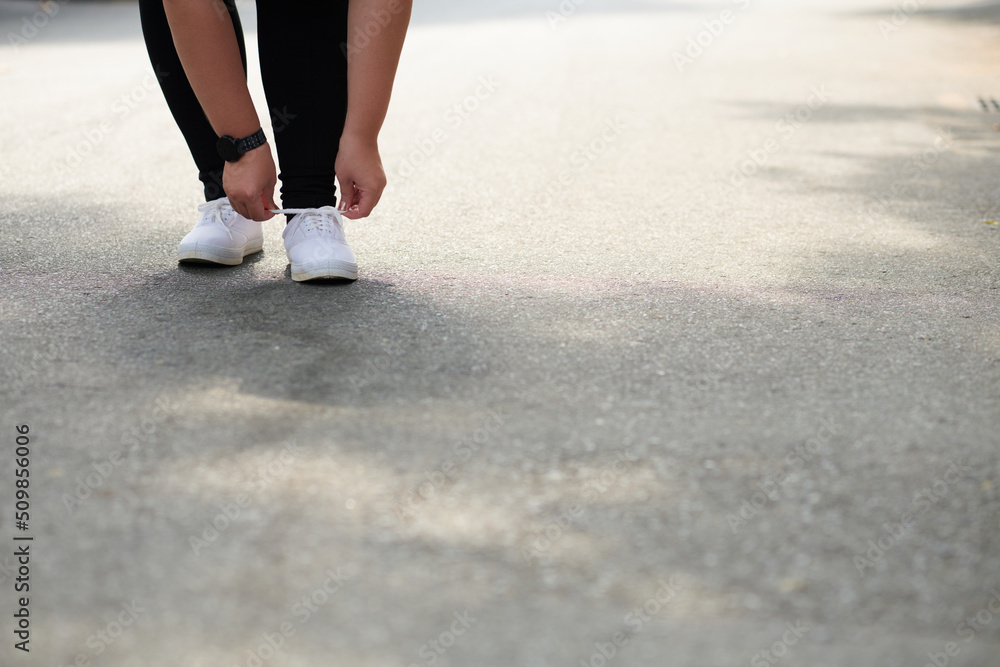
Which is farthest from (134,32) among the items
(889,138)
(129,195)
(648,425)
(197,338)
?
(648,425)

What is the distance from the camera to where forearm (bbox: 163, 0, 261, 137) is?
213cm

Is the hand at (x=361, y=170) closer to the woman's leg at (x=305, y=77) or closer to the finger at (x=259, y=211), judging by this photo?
the woman's leg at (x=305, y=77)

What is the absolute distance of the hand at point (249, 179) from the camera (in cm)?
221

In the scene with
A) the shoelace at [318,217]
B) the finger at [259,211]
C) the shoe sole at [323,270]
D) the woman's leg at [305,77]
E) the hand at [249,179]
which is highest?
the woman's leg at [305,77]

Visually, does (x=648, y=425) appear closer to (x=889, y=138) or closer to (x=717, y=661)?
(x=717, y=661)

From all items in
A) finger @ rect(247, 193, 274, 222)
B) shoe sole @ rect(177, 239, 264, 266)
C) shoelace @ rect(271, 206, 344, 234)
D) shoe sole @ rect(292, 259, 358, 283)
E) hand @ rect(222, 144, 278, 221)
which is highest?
hand @ rect(222, 144, 278, 221)

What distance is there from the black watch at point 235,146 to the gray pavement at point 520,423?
293 millimetres

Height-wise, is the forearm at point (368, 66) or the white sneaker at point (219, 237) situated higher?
the forearm at point (368, 66)

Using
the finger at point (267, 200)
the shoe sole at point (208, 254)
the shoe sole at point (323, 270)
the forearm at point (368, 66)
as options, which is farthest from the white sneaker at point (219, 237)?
the forearm at point (368, 66)

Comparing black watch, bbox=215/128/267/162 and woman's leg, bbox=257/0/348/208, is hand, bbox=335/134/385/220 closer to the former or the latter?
woman's leg, bbox=257/0/348/208

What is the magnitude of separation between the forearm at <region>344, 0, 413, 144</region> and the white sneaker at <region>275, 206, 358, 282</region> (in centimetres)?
21

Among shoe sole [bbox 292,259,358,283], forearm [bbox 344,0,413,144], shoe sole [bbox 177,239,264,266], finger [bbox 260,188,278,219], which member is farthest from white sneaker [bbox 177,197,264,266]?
forearm [bbox 344,0,413,144]

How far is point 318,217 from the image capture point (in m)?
2.32

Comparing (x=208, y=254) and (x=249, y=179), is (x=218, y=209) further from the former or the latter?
(x=249, y=179)
